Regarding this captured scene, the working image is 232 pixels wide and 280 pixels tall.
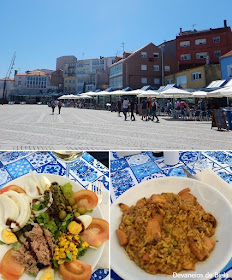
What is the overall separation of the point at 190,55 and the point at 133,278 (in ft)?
184

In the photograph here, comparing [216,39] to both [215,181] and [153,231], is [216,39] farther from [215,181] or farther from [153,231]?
[153,231]

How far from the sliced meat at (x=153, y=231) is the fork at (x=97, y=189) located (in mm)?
518

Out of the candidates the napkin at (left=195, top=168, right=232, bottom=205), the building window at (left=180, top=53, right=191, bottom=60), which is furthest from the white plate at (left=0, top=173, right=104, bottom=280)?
the building window at (left=180, top=53, right=191, bottom=60)

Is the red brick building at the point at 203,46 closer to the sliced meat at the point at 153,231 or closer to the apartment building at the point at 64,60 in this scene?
the sliced meat at the point at 153,231

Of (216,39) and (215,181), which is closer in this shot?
(215,181)

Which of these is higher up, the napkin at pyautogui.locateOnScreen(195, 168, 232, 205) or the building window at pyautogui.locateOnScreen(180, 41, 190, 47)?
the building window at pyautogui.locateOnScreen(180, 41, 190, 47)

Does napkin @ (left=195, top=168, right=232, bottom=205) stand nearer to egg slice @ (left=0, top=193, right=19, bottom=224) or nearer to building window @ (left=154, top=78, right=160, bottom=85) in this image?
egg slice @ (left=0, top=193, right=19, bottom=224)

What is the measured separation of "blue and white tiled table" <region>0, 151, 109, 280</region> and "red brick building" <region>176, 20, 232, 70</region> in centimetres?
5242

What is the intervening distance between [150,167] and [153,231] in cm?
100

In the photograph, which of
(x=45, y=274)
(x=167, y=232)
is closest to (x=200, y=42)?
(x=167, y=232)

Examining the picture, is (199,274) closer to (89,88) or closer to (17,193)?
(17,193)

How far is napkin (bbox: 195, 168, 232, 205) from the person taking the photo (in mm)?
2096

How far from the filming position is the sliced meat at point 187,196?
6.77 feet

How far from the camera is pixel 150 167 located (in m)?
2.76
